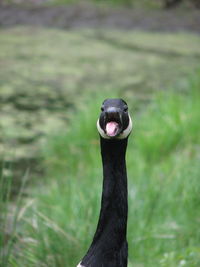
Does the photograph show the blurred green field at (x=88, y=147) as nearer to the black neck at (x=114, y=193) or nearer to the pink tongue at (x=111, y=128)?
the black neck at (x=114, y=193)

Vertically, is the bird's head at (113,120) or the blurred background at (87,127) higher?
the blurred background at (87,127)

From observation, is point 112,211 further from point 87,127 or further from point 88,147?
point 87,127

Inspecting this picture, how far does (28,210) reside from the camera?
262cm

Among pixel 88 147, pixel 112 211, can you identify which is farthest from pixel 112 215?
pixel 88 147

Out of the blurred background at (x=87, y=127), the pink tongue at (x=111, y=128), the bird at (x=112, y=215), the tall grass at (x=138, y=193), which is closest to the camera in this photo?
the pink tongue at (x=111, y=128)

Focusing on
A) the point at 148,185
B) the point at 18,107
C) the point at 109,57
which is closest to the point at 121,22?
the point at 109,57

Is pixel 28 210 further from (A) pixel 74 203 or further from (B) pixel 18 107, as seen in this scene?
(B) pixel 18 107

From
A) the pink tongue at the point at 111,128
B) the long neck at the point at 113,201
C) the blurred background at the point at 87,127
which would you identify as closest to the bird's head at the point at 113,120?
the pink tongue at the point at 111,128

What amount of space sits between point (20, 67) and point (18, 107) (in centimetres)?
122

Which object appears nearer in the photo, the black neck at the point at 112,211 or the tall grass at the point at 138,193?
the black neck at the point at 112,211

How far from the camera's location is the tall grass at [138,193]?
7.12 feet

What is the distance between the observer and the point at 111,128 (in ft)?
4.48

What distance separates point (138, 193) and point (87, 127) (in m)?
0.98

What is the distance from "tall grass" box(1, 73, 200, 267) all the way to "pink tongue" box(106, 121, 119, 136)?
0.71m
